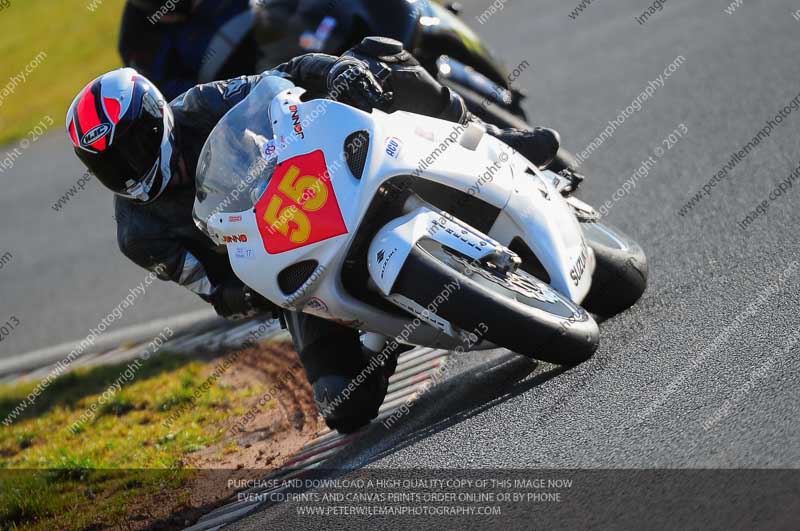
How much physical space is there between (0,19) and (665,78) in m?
19.7

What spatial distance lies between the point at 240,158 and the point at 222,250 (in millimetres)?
825

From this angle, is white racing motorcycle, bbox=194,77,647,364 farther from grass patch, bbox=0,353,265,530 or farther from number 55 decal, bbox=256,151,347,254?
grass patch, bbox=0,353,265,530

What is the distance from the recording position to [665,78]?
10.2 m

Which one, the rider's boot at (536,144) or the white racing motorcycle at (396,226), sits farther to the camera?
the rider's boot at (536,144)

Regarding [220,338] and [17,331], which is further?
[17,331]

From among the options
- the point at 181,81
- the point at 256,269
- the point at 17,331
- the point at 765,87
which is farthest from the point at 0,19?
the point at 256,269

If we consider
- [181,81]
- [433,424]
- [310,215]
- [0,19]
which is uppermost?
[310,215]

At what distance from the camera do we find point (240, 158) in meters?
5.02

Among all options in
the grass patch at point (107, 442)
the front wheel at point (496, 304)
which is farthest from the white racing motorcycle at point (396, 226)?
the grass patch at point (107, 442)

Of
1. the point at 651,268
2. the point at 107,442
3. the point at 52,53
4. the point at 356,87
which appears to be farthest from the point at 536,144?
the point at 52,53

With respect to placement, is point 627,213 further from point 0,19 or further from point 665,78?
point 0,19

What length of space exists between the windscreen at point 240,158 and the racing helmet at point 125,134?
492 mm

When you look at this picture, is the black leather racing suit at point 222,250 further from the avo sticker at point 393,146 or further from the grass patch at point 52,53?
the grass patch at point 52,53

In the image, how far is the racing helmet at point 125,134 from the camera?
5.45 m
